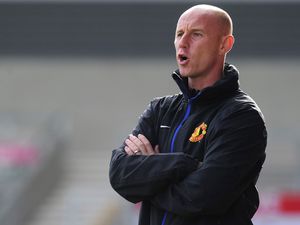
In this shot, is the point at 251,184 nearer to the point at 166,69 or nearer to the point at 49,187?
the point at 49,187

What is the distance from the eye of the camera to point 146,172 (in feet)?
11.3

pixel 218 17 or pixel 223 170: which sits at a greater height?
pixel 218 17

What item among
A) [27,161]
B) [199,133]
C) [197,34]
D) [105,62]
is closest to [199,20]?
[197,34]

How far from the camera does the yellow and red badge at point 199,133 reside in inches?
137

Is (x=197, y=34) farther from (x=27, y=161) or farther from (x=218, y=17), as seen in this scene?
(x=27, y=161)

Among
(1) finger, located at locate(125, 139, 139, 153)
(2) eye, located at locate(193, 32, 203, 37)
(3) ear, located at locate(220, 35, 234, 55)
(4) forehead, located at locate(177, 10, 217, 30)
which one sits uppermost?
A: (4) forehead, located at locate(177, 10, 217, 30)

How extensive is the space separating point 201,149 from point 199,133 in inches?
2.3

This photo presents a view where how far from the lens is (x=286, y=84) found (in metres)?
16.7

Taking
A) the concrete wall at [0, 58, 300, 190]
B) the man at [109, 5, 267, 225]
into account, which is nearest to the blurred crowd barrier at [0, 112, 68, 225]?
the concrete wall at [0, 58, 300, 190]

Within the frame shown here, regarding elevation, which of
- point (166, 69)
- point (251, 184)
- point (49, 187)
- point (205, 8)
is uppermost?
point (205, 8)

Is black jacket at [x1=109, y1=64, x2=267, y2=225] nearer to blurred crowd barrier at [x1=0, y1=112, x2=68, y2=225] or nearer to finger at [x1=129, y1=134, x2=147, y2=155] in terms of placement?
finger at [x1=129, y1=134, x2=147, y2=155]

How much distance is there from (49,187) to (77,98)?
2319 millimetres

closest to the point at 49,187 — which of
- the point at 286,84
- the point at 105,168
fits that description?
the point at 105,168

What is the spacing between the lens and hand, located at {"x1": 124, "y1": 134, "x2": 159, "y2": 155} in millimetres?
3576
